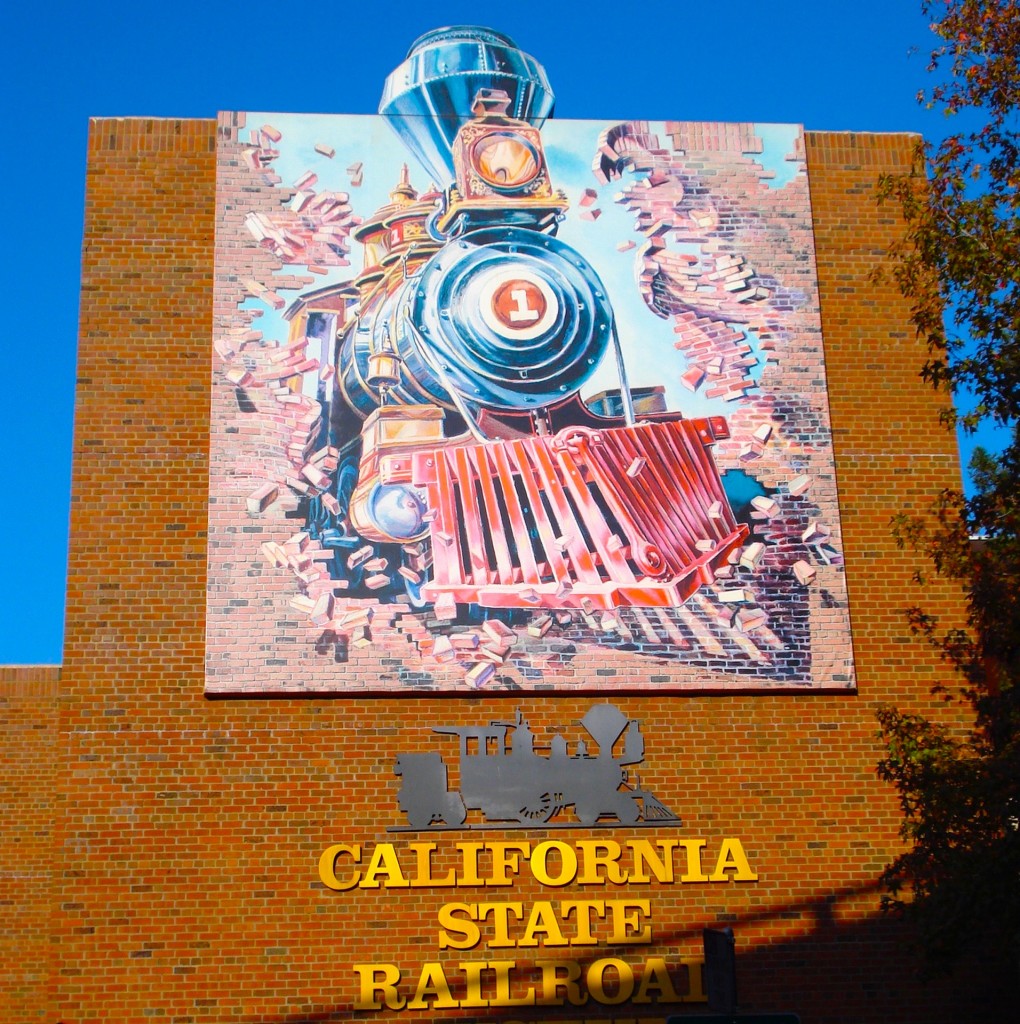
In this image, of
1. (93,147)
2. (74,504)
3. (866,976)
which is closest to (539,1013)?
(866,976)

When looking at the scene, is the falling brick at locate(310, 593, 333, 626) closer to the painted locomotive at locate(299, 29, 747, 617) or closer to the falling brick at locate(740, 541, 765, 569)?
the painted locomotive at locate(299, 29, 747, 617)

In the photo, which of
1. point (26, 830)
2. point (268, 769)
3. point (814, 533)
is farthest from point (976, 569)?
point (26, 830)

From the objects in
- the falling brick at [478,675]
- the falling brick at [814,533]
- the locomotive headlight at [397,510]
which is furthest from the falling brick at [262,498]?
the falling brick at [814,533]

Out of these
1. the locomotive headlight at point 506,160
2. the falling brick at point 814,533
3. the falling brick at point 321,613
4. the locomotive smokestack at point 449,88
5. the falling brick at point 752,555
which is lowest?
the falling brick at point 321,613

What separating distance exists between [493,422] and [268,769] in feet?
15.6

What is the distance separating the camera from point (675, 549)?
17.7 meters

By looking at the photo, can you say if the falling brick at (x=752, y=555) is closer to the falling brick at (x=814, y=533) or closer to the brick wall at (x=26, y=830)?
the falling brick at (x=814, y=533)

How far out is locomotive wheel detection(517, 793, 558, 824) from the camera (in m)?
16.5

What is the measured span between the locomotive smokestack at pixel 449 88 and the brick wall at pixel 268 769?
2.88 meters

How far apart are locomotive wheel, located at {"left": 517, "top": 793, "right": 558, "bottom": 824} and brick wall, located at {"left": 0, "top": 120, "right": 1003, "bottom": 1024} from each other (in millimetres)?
180

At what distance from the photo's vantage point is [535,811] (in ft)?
54.3

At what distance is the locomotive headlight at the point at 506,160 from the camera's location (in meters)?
19.1

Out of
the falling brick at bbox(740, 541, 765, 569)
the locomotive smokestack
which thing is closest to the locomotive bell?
the locomotive smokestack

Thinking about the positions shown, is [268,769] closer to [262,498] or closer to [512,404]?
[262,498]
